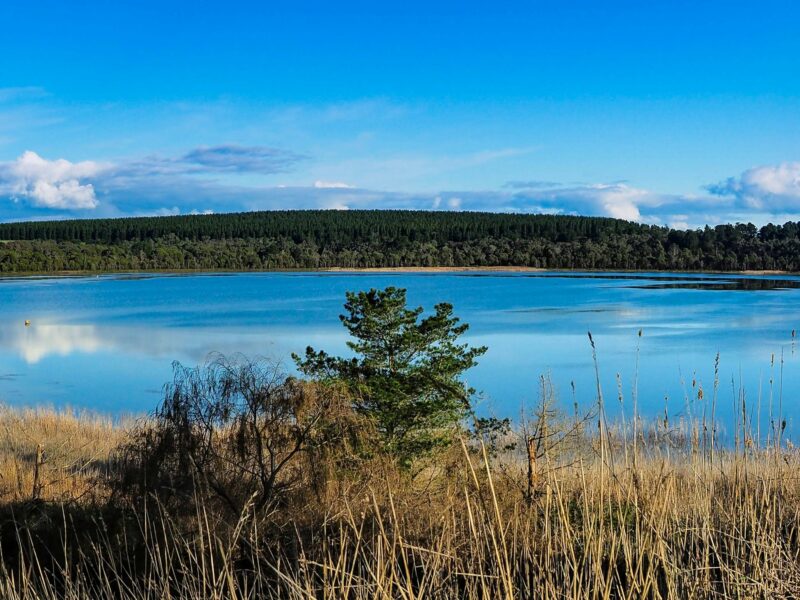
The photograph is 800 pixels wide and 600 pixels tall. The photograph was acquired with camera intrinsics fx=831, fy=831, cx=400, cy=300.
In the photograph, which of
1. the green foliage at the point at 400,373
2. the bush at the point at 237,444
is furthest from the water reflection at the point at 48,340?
the bush at the point at 237,444

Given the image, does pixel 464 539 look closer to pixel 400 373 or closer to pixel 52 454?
pixel 400 373

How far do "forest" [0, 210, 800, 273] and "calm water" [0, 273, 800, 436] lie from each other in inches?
2267

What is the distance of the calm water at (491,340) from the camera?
73.9 feet

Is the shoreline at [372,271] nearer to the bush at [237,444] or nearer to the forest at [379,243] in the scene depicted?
the forest at [379,243]

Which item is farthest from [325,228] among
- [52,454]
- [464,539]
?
[464,539]

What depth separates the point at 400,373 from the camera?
11.7 m

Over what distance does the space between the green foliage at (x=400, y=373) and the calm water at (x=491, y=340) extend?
0.92 m

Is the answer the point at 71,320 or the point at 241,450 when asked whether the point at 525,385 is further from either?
the point at 71,320

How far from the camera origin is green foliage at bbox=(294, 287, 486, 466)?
11062mm

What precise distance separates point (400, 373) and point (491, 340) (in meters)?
21.9

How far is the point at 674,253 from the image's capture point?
12119 cm

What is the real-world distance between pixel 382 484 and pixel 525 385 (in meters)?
15.5

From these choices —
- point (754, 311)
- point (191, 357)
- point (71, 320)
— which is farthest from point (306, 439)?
point (754, 311)

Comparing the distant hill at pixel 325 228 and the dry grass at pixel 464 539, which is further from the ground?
the distant hill at pixel 325 228
